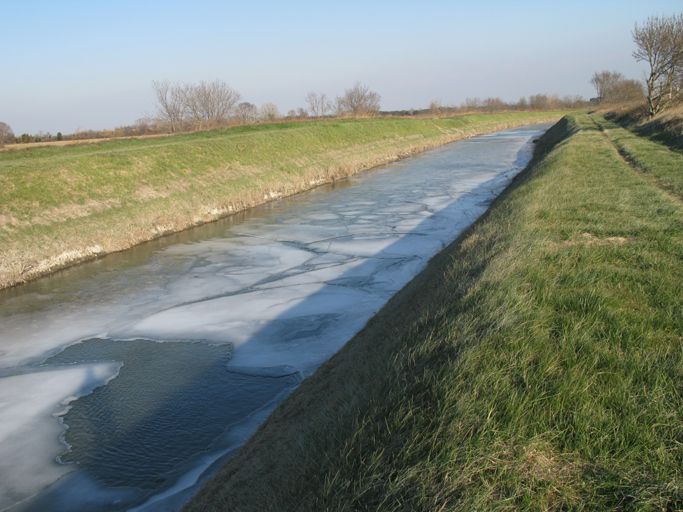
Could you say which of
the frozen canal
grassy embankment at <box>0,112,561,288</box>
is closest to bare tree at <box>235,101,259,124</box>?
grassy embankment at <box>0,112,561,288</box>

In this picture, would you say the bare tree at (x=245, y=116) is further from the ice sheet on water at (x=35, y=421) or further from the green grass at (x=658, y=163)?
the ice sheet on water at (x=35, y=421)

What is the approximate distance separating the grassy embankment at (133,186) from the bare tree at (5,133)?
11.1m

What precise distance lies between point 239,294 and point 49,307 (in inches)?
152

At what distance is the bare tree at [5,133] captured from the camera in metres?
29.2

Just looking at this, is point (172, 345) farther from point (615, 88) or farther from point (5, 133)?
point (615, 88)

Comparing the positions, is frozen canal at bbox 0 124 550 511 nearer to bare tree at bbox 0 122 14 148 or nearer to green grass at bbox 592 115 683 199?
green grass at bbox 592 115 683 199

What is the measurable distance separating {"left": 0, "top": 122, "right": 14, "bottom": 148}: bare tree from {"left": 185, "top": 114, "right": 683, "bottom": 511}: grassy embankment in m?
33.0

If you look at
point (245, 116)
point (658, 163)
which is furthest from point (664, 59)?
point (245, 116)

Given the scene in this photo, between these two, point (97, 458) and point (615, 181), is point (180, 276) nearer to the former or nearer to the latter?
point (97, 458)

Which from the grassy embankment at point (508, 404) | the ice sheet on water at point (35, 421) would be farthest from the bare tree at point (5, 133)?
the grassy embankment at point (508, 404)

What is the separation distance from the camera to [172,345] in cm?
709

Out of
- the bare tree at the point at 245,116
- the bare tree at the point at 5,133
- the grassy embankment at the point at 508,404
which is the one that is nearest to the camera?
the grassy embankment at the point at 508,404

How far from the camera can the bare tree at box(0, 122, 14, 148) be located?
2915 centimetres

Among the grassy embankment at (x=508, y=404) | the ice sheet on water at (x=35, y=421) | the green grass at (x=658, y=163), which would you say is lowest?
the ice sheet on water at (x=35, y=421)
